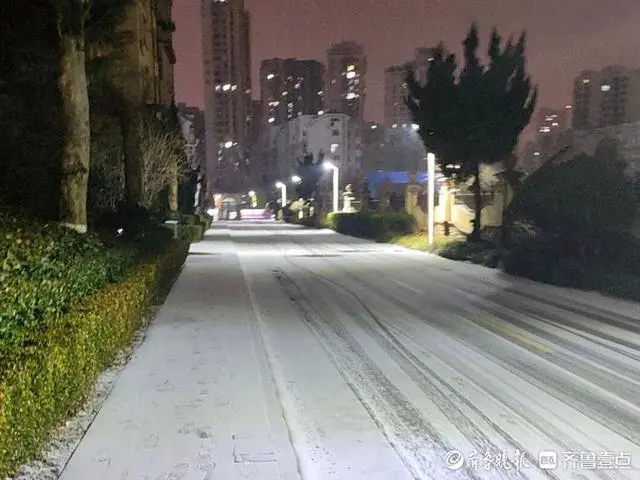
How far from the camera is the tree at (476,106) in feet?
72.9

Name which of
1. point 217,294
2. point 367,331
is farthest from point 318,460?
point 217,294

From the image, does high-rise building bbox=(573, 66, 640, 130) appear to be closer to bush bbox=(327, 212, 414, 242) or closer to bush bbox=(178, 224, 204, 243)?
bush bbox=(327, 212, 414, 242)

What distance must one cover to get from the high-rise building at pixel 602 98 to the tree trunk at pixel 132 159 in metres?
53.5

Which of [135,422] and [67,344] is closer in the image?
[67,344]

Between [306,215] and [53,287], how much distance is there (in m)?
56.5

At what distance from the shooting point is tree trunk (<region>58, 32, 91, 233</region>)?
1079 cm

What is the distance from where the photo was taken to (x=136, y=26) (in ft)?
105

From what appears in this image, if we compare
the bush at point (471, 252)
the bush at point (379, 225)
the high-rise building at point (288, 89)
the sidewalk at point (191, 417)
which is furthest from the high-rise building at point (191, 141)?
the high-rise building at point (288, 89)

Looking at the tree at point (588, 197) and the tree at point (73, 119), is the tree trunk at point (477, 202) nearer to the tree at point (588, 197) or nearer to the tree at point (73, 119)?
the tree at point (588, 197)

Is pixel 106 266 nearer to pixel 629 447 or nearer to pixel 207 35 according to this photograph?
pixel 629 447

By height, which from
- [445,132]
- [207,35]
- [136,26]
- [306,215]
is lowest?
[306,215]

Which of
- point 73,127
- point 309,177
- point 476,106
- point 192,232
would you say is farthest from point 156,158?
point 309,177

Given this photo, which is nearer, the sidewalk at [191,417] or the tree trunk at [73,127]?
the sidewalk at [191,417]

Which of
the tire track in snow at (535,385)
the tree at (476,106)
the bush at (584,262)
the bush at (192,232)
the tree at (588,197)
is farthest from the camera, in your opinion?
the bush at (192,232)
